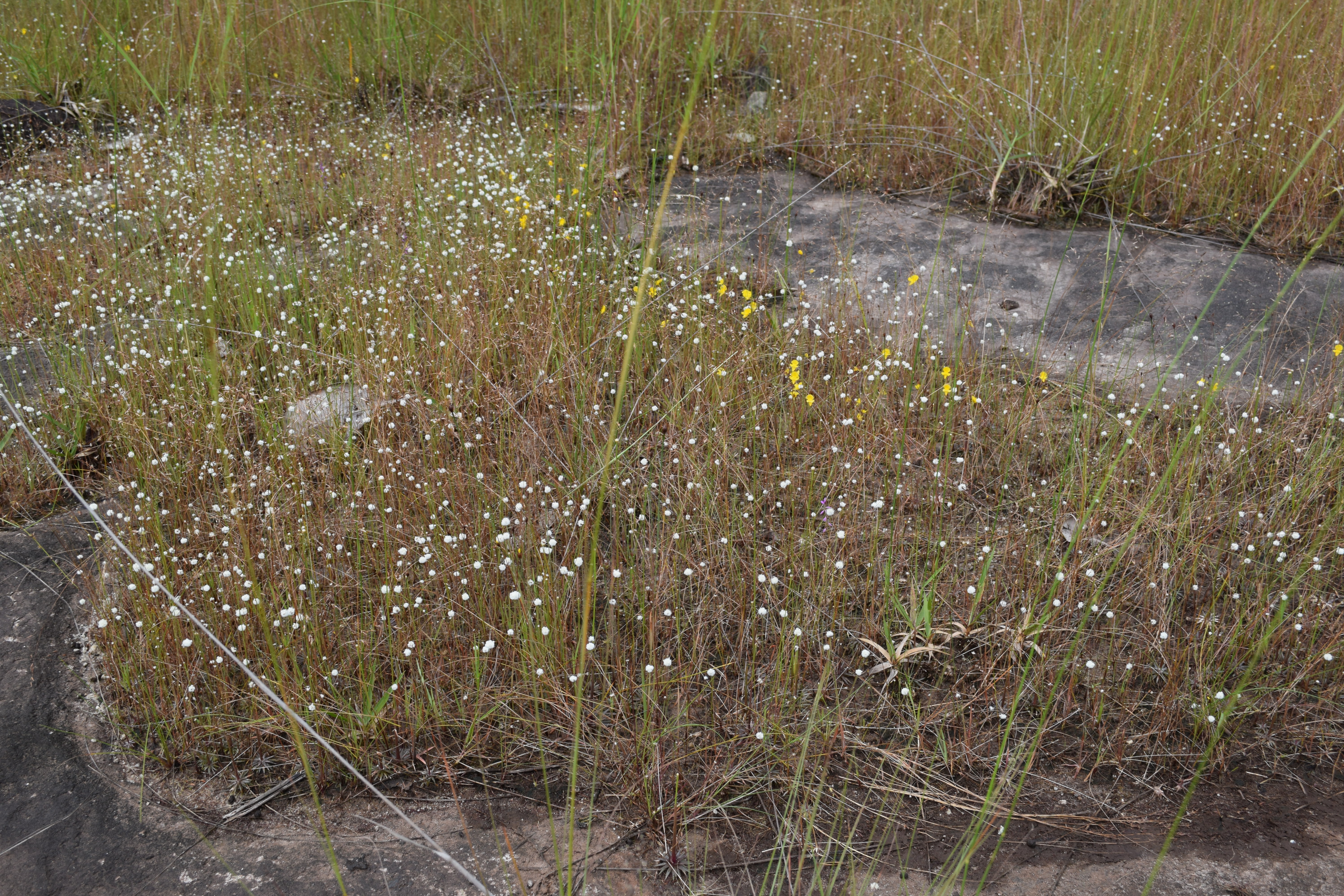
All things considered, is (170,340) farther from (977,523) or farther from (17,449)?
(977,523)

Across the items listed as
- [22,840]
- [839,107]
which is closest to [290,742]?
[22,840]

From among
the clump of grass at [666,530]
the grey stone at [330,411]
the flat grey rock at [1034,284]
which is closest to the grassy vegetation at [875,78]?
the flat grey rock at [1034,284]

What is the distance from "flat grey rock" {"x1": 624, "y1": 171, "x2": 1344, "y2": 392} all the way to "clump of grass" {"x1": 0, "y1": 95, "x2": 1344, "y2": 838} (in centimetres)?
12

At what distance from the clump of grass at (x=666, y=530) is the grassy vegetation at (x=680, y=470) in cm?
2

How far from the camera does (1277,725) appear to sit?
2404 millimetres

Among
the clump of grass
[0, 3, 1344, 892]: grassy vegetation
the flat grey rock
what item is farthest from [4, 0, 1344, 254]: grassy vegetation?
the clump of grass

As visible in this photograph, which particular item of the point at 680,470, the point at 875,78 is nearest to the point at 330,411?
the point at 680,470

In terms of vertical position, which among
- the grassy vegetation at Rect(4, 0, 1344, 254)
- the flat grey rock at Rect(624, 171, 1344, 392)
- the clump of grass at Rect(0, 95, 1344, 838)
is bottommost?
the clump of grass at Rect(0, 95, 1344, 838)

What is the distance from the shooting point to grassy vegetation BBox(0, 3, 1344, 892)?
95.5 inches

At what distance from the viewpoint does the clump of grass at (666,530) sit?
7.97 ft

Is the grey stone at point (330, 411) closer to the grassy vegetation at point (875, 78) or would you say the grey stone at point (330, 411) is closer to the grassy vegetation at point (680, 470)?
the grassy vegetation at point (680, 470)

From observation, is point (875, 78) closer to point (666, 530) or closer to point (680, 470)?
point (680, 470)

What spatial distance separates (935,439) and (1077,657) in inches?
37.0

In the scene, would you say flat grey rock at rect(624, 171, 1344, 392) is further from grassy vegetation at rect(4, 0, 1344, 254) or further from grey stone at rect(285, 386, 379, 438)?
grey stone at rect(285, 386, 379, 438)
